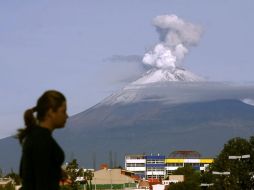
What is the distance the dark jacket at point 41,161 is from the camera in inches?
269

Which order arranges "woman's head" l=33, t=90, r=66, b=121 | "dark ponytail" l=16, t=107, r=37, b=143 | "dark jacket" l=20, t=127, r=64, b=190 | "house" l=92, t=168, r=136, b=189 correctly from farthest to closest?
"house" l=92, t=168, r=136, b=189 → "dark ponytail" l=16, t=107, r=37, b=143 → "woman's head" l=33, t=90, r=66, b=121 → "dark jacket" l=20, t=127, r=64, b=190

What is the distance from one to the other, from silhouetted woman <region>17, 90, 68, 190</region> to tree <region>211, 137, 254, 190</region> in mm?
64242

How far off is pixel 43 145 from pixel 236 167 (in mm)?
66049

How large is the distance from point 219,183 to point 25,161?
233 feet

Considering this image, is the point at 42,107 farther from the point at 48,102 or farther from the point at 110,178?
the point at 110,178

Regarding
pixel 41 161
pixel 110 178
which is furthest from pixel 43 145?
pixel 110 178

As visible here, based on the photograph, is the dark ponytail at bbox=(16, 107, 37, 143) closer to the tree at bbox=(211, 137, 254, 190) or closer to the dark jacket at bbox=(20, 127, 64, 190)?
the dark jacket at bbox=(20, 127, 64, 190)

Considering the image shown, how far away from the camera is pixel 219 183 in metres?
77.1

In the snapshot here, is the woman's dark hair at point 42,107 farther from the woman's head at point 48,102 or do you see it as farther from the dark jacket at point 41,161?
the dark jacket at point 41,161

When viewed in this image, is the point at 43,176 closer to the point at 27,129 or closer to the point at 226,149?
the point at 27,129

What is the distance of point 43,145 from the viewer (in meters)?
6.85

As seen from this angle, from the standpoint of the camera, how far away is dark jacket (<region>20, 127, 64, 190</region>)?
6824 mm

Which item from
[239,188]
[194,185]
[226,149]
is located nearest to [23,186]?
[239,188]

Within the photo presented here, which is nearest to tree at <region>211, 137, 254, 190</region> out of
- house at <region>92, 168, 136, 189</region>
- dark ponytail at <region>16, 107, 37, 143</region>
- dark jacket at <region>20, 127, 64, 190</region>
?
dark ponytail at <region>16, 107, 37, 143</region>
